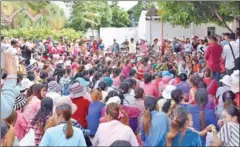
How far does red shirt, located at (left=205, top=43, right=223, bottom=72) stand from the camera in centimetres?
1058

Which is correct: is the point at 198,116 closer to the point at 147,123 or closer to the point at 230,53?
the point at 147,123

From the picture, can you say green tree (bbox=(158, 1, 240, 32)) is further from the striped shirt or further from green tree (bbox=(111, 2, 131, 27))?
green tree (bbox=(111, 2, 131, 27))

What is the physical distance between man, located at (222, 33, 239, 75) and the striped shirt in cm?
535

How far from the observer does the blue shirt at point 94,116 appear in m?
6.67

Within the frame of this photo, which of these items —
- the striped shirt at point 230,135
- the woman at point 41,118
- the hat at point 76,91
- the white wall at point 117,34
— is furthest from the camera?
the white wall at point 117,34

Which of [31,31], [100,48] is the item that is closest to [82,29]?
[31,31]

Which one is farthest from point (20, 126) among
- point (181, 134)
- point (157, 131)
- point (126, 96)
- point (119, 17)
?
point (119, 17)

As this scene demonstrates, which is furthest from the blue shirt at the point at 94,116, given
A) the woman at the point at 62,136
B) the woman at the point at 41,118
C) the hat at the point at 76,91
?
the woman at the point at 62,136

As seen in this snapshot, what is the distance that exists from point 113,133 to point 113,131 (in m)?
0.02

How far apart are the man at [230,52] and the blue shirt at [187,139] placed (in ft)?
17.7

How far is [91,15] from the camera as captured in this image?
35.4 meters

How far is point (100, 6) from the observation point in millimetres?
36594

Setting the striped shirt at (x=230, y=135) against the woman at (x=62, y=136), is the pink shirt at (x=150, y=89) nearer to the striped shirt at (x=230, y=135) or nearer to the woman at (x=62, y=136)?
the striped shirt at (x=230, y=135)

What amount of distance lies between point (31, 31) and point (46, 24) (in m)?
5.56
